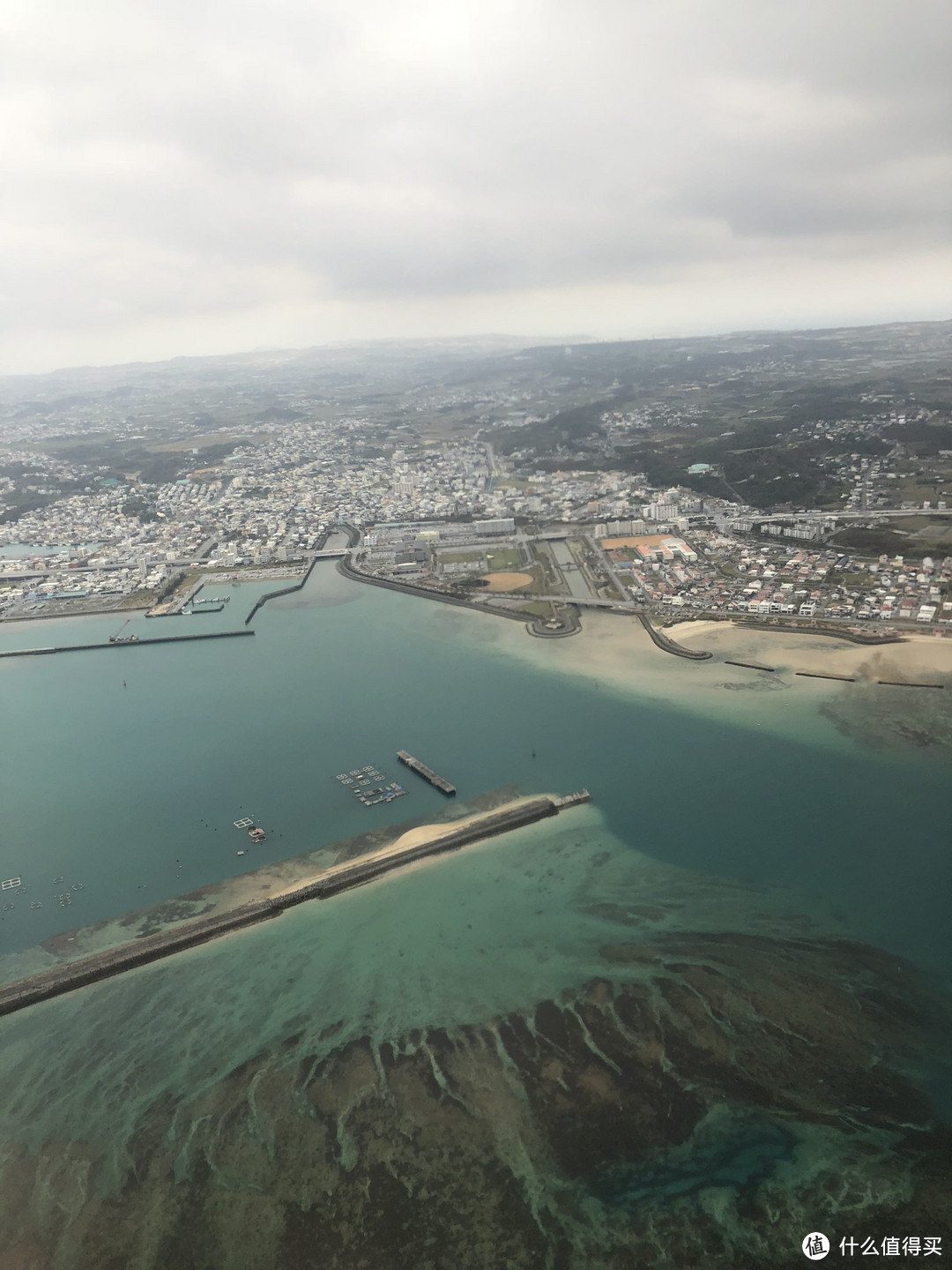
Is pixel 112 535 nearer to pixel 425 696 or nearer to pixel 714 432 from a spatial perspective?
pixel 425 696

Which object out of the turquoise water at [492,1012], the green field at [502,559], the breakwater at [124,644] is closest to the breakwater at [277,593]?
the breakwater at [124,644]

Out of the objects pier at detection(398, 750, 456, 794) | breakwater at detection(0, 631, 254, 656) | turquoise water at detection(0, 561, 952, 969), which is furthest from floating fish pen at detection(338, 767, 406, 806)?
breakwater at detection(0, 631, 254, 656)

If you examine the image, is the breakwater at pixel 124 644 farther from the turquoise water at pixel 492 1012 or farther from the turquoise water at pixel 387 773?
the turquoise water at pixel 492 1012

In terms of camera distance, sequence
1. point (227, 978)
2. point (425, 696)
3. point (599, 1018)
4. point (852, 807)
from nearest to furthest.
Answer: point (599, 1018), point (227, 978), point (852, 807), point (425, 696)

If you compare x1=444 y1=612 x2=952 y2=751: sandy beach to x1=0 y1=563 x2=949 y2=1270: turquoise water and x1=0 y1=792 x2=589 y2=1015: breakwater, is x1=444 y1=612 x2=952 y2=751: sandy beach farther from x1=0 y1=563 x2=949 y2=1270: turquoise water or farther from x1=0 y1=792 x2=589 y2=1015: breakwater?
x1=0 y1=792 x2=589 y2=1015: breakwater

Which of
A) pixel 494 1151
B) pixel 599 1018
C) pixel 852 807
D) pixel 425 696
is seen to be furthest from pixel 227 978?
pixel 852 807
